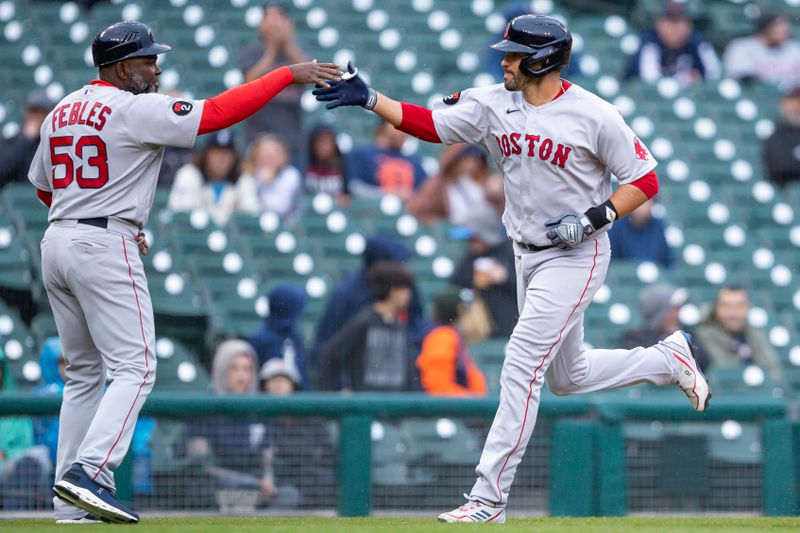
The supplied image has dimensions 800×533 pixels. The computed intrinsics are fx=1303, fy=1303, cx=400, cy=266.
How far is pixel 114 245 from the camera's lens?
14.4 ft

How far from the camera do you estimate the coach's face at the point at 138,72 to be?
4520 millimetres

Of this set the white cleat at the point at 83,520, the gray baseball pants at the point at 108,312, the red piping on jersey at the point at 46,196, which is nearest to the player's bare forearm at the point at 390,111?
the gray baseball pants at the point at 108,312

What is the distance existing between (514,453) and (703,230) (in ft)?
16.9

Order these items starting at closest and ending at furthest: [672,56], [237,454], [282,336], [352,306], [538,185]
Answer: [538,185], [237,454], [282,336], [352,306], [672,56]

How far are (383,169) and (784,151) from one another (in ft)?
10.3

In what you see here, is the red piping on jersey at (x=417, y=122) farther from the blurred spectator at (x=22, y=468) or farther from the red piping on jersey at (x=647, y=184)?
the blurred spectator at (x=22, y=468)

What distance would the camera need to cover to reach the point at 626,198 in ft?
14.8

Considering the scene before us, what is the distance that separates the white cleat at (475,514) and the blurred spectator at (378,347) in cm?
250

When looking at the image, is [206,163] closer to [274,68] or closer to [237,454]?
[274,68]

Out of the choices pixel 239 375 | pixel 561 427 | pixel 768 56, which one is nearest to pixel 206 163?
pixel 239 375

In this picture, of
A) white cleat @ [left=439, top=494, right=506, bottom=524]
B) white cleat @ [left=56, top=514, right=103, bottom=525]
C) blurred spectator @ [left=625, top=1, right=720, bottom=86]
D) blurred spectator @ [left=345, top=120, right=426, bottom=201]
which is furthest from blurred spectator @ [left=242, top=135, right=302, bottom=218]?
white cleat @ [left=439, top=494, right=506, bottom=524]

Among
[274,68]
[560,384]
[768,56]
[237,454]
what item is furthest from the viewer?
[768,56]

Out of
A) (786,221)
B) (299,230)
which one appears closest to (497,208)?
(299,230)

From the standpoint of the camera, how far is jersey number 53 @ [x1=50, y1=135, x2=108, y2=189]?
438cm
